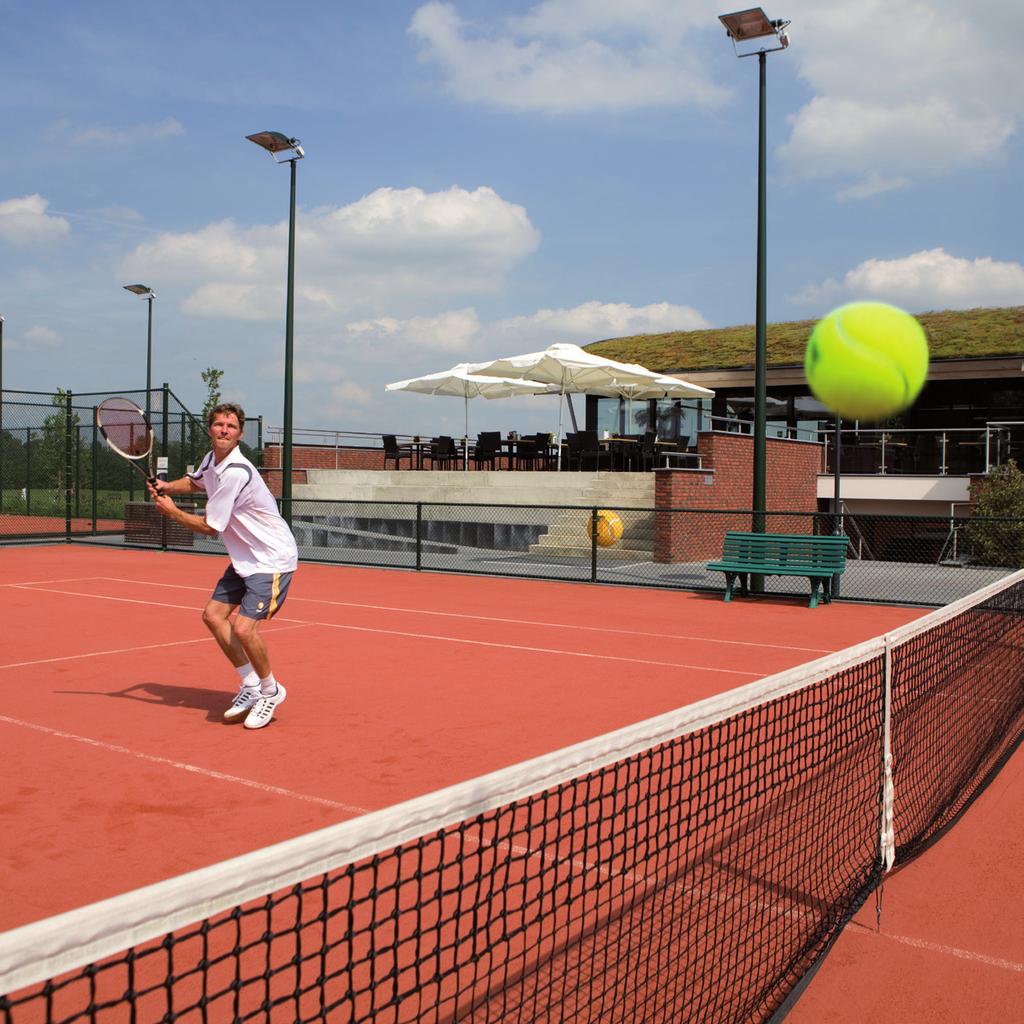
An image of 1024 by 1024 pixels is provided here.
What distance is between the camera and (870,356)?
698 centimetres

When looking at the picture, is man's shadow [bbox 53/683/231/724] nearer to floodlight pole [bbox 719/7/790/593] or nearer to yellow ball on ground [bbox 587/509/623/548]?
floodlight pole [bbox 719/7/790/593]

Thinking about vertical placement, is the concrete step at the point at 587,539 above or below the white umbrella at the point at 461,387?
below

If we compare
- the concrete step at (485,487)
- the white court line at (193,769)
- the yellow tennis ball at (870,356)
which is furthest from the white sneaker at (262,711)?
the concrete step at (485,487)

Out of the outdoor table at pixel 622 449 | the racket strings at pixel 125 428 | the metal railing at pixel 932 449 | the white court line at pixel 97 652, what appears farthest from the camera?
the outdoor table at pixel 622 449

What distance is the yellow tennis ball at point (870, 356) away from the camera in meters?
6.96

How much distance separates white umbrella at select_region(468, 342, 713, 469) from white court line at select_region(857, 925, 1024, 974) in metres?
18.5

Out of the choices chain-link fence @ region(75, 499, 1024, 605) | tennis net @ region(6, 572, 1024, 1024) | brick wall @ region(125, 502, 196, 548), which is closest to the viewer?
tennis net @ region(6, 572, 1024, 1024)

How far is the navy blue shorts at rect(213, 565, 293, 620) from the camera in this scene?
6.24 meters

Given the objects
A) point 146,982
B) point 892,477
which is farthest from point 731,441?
point 146,982

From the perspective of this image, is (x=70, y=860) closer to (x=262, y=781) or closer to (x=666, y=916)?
(x=262, y=781)

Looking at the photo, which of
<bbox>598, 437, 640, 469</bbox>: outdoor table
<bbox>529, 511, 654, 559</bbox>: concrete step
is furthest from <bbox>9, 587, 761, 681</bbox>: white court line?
<bbox>598, 437, 640, 469</bbox>: outdoor table

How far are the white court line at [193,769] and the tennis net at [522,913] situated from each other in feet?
2.51

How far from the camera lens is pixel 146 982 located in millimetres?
3260

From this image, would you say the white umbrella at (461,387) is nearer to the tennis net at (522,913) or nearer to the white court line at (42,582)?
the white court line at (42,582)
